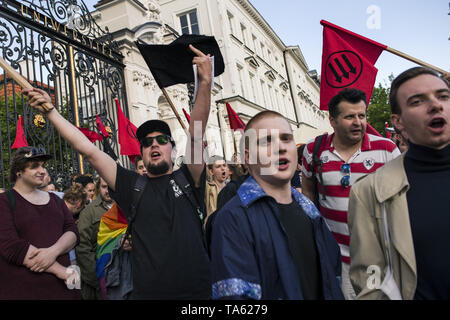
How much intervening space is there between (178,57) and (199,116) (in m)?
0.75

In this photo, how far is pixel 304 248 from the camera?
154 cm

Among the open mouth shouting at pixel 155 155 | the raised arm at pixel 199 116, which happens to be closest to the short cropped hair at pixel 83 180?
the open mouth shouting at pixel 155 155

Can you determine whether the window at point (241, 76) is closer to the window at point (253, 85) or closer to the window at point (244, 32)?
the window at point (253, 85)

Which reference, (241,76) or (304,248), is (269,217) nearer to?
(304,248)

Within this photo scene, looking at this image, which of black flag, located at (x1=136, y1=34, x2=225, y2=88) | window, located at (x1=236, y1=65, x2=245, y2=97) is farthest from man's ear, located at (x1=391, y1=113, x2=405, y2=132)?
window, located at (x1=236, y1=65, x2=245, y2=97)

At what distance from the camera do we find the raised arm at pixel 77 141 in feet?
7.27

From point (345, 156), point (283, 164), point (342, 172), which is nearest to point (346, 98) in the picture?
point (345, 156)

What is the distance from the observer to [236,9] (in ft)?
75.0

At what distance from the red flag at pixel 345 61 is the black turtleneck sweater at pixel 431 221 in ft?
6.67

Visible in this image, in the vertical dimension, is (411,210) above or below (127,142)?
below

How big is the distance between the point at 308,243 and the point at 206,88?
1.27 m

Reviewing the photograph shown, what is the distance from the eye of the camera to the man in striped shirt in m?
2.49
